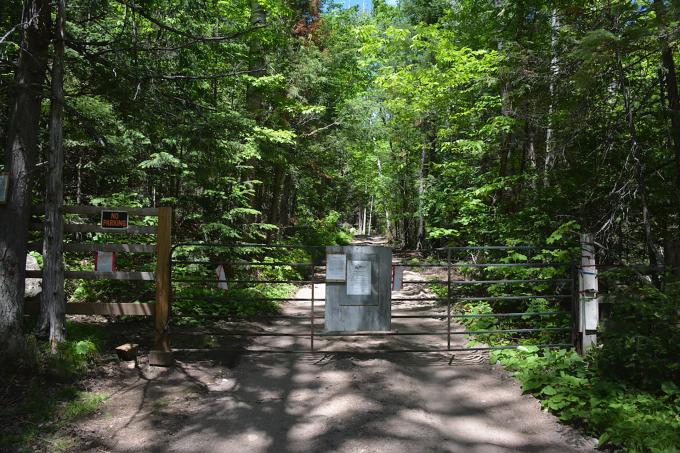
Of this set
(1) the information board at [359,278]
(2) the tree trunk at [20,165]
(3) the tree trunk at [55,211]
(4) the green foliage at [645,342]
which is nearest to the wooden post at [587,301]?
(4) the green foliage at [645,342]

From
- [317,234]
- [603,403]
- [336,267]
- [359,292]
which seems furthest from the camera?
[317,234]

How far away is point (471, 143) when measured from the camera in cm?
1123

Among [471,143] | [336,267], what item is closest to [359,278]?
[336,267]

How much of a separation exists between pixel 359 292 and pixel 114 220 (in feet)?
11.7

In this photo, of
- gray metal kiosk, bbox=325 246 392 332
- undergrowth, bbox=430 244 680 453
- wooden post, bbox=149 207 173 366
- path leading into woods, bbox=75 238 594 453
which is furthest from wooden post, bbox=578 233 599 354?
wooden post, bbox=149 207 173 366

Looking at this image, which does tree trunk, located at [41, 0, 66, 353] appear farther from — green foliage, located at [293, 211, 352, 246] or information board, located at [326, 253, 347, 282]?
green foliage, located at [293, 211, 352, 246]

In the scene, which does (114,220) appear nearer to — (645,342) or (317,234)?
(645,342)

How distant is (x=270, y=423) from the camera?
4.66 m

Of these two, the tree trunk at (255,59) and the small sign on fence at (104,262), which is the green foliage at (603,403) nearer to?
the small sign on fence at (104,262)

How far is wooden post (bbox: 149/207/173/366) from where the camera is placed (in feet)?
20.3

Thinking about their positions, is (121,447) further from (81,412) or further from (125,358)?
(125,358)

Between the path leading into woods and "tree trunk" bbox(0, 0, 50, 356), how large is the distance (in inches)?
60.5

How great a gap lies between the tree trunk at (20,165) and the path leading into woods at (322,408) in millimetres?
1537

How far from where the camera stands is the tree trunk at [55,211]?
5.75 metres
